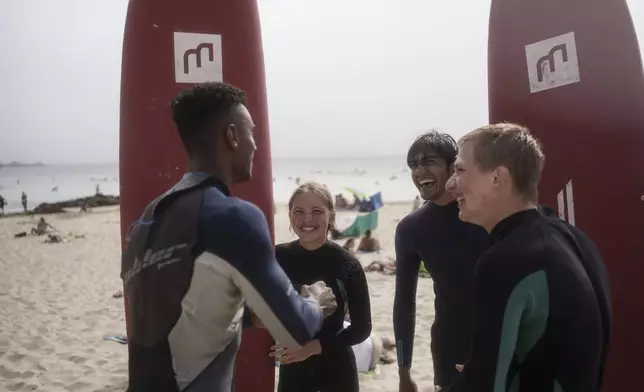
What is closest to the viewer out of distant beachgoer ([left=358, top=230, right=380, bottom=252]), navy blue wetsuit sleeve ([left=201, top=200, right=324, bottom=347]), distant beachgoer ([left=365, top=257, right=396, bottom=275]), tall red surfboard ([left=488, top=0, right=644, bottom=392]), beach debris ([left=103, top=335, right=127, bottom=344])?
navy blue wetsuit sleeve ([left=201, top=200, right=324, bottom=347])

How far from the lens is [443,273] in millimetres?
2020

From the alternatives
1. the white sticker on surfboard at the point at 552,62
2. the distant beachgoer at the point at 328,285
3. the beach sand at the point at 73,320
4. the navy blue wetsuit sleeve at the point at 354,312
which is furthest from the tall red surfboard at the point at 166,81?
the white sticker on surfboard at the point at 552,62

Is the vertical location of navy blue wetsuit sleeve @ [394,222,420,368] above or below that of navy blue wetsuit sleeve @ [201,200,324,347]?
below

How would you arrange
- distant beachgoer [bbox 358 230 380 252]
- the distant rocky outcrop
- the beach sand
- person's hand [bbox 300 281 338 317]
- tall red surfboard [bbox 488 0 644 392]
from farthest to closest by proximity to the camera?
the distant rocky outcrop
distant beachgoer [bbox 358 230 380 252]
the beach sand
tall red surfboard [bbox 488 0 644 392]
person's hand [bbox 300 281 338 317]

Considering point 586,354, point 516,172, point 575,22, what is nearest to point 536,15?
point 575,22

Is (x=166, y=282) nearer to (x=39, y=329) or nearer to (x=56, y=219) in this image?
(x=39, y=329)

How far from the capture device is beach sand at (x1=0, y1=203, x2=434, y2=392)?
3703 mm

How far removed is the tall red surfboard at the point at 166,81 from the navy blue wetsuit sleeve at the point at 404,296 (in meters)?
0.65

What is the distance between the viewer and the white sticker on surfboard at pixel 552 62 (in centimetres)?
249

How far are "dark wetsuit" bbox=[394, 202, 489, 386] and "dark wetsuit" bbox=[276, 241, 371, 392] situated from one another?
0.24m

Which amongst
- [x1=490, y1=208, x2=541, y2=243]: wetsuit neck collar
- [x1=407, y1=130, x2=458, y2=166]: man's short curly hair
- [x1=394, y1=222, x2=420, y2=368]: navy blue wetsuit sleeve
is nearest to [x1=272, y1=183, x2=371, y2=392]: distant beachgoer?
[x1=394, y1=222, x2=420, y2=368]: navy blue wetsuit sleeve

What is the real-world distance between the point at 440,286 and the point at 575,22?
1.46 m

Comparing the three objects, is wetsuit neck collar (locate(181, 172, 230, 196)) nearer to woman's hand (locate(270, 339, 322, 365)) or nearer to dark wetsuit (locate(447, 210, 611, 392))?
dark wetsuit (locate(447, 210, 611, 392))

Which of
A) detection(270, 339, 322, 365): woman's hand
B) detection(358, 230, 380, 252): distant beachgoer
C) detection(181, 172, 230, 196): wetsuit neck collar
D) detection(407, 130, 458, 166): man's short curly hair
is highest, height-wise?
detection(407, 130, 458, 166): man's short curly hair
